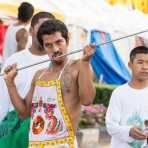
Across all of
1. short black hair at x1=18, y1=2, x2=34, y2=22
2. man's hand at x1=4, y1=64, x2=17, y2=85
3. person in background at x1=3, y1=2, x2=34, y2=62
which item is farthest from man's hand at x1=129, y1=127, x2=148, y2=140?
short black hair at x1=18, y1=2, x2=34, y2=22

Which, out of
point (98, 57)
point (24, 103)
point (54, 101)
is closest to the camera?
point (54, 101)

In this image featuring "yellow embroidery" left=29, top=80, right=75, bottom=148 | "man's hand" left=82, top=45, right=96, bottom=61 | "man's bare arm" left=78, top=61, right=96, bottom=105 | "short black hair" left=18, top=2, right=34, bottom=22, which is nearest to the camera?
"man's hand" left=82, top=45, right=96, bottom=61

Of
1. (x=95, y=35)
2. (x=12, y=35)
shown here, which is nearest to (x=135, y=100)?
(x=12, y=35)

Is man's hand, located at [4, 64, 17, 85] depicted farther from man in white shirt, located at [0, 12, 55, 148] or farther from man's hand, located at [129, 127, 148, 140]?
man's hand, located at [129, 127, 148, 140]

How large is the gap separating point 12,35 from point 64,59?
3.91m

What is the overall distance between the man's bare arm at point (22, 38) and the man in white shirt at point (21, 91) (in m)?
2.60

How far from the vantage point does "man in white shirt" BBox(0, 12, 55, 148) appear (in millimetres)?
4910

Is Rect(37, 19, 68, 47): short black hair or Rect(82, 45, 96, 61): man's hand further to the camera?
Rect(37, 19, 68, 47): short black hair

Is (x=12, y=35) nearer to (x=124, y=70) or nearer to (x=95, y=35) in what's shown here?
(x=95, y=35)

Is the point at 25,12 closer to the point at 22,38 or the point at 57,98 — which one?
the point at 22,38

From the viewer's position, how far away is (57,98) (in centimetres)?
418

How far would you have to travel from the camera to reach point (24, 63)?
5270 mm

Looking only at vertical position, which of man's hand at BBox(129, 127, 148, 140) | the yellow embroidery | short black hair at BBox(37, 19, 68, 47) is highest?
short black hair at BBox(37, 19, 68, 47)

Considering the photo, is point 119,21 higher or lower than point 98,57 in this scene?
higher
